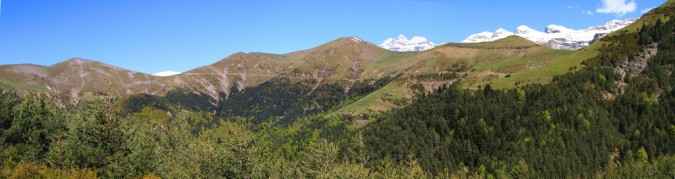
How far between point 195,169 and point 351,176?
84.3 feet

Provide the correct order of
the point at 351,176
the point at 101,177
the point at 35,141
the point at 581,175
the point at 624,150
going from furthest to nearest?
1. the point at 624,150
2. the point at 581,175
3. the point at 351,176
4. the point at 35,141
5. the point at 101,177

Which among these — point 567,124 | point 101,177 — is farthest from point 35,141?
point 567,124

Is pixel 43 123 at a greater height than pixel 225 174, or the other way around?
pixel 43 123

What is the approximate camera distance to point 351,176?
77188 millimetres

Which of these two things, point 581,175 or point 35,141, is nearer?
point 35,141

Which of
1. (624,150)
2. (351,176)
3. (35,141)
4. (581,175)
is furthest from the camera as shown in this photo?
(624,150)

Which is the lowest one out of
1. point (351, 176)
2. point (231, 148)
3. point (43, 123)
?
point (351, 176)

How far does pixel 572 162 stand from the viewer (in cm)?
18162

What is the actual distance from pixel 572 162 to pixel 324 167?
142 m

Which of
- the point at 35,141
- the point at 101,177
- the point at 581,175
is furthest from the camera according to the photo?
the point at 581,175

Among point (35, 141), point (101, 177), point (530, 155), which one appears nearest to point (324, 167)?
point (101, 177)

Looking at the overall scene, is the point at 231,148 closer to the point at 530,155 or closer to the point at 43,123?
the point at 43,123

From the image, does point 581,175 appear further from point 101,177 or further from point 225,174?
point 101,177

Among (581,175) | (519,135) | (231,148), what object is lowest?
(581,175)
